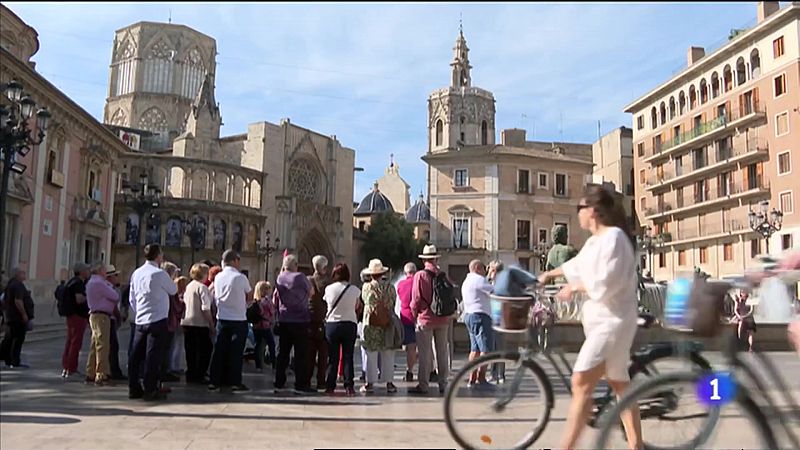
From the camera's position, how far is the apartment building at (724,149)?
33.3 metres

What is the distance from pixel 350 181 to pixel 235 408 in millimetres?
51377

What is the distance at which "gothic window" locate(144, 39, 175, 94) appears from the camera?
62.4 metres

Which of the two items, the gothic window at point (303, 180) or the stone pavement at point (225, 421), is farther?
the gothic window at point (303, 180)

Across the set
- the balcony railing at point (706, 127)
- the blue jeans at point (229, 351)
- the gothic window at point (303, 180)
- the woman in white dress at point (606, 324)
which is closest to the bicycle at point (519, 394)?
the woman in white dress at point (606, 324)

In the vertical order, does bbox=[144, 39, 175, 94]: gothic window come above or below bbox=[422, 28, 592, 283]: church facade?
above

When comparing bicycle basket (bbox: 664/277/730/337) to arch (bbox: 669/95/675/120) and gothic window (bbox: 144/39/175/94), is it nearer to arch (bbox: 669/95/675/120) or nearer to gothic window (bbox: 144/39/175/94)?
arch (bbox: 669/95/675/120)

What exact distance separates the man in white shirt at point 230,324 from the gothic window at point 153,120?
59574mm

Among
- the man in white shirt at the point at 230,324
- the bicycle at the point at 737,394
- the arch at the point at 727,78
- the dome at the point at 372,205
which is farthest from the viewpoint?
the dome at the point at 372,205

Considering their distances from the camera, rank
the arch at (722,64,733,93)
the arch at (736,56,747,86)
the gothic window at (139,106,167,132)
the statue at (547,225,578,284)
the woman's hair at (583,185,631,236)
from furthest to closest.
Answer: the gothic window at (139,106,167,132) → the arch at (722,64,733,93) → the arch at (736,56,747,86) → the statue at (547,225,578,284) → the woman's hair at (583,185,631,236)

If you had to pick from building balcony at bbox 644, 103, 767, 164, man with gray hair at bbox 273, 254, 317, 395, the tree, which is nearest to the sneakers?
man with gray hair at bbox 273, 254, 317, 395

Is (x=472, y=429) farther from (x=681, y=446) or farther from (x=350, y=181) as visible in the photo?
(x=350, y=181)

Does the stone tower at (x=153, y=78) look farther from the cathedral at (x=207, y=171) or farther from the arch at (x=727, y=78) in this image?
the arch at (x=727, y=78)

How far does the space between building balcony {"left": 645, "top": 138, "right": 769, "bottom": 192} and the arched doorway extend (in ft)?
81.8

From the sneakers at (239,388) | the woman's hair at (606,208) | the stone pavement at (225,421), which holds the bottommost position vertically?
the sneakers at (239,388)
